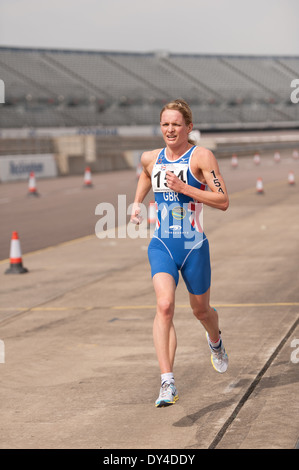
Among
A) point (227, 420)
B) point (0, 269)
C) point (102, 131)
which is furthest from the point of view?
point (102, 131)

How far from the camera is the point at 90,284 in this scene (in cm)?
1133

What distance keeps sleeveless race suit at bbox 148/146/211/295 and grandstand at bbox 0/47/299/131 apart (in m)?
51.3

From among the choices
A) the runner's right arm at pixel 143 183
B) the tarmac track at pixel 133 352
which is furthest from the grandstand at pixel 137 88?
the runner's right arm at pixel 143 183

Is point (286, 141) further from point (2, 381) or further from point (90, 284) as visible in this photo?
point (2, 381)

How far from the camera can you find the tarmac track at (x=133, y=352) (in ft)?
17.8

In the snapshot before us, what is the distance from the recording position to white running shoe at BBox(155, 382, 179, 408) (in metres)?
5.61

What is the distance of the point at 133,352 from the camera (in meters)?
7.59

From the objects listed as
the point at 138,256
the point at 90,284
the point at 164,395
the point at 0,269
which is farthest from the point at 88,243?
the point at 164,395

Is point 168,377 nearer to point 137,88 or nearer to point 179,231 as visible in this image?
point 179,231

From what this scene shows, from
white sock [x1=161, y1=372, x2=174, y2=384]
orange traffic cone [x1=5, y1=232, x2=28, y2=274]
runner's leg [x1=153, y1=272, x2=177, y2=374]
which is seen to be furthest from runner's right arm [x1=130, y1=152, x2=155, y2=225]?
orange traffic cone [x1=5, y1=232, x2=28, y2=274]

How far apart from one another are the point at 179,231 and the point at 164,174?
1.40 ft

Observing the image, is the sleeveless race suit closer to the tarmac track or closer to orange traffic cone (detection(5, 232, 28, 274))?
the tarmac track

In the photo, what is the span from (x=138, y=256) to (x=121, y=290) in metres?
3.14

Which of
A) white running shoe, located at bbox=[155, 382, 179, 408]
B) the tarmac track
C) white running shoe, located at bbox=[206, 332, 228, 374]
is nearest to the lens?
the tarmac track
